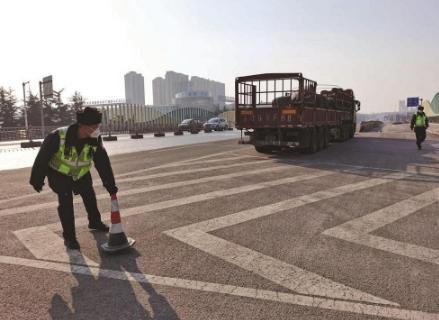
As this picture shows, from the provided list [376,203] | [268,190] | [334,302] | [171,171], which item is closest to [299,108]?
[171,171]

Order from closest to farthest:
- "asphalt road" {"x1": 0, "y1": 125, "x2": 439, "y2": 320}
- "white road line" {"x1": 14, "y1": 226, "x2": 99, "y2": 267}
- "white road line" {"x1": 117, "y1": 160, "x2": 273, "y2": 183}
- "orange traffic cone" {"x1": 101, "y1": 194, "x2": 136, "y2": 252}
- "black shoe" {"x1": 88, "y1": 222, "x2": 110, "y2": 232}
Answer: "asphalt road" {"x1": 0, "y1": 125, "x2": 439, "y2": 320} → "white road line" {"x1": 14, "y1": 226, "x2": 99, "y2": 267} → "orange traffic cone" {"x1": 101, "y1": 194, "x2": 136, "y2": 252} → "black shoe" {"x1": 88, "y1": 222, "x2": 110, "y2": 232} → "white road line" {"x1": 117, "y1": 160, "x2": 273, "y2": 183}

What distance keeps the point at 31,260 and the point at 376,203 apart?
17.0 ft

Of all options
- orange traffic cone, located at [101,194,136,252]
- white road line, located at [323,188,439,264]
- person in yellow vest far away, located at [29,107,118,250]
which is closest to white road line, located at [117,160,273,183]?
person in yellow vest far away, located at [29,107,118,250]

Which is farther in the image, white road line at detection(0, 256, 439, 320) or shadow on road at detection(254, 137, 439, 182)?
shadow on road at detection(254, 137, 439, 182)

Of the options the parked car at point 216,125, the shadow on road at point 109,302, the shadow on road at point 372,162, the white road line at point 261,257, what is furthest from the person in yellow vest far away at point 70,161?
the parked car at point 216,125

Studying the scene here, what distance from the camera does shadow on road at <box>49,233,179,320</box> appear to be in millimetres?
2939

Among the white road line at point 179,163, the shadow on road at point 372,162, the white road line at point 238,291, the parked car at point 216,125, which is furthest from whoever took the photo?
the parked car at point 216,125

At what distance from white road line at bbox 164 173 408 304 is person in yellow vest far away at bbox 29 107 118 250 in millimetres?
1184

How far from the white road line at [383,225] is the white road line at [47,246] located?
300 centimetres

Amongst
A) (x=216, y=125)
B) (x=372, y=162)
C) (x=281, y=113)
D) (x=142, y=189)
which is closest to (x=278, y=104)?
(x=281, y=113)

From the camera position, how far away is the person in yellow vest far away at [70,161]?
14.0 ft

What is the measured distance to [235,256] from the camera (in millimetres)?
4090

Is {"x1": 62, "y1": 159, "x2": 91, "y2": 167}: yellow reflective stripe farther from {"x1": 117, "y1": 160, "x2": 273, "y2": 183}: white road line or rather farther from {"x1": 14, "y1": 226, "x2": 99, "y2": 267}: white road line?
{"x1": 117, "y1": 160, "x2": 273, "y2": 183}: white road line

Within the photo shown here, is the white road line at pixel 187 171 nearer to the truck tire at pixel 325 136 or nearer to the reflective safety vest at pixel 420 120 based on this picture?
the truck tire at pixel 325 136
